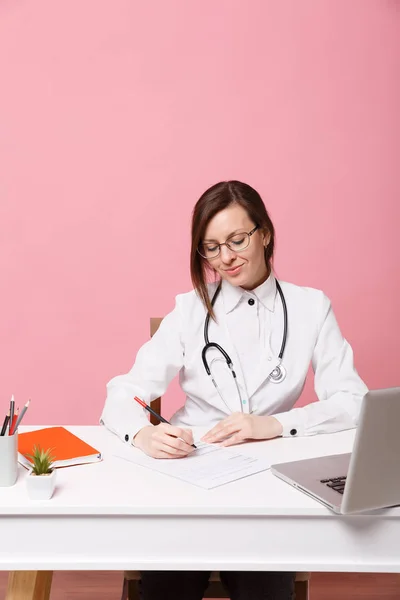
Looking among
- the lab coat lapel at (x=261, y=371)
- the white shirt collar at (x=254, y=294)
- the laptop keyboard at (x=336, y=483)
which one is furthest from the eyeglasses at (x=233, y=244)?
the laptop keyboard at (x=336, y=483)

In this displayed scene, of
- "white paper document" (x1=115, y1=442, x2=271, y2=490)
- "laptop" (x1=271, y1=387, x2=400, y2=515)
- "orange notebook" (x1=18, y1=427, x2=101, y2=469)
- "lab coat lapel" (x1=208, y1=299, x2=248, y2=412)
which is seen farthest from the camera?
"lab coat lapel" (x1=208, y1=299, x2=248, y2=412)

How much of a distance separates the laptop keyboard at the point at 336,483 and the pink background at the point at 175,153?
68.2 inches

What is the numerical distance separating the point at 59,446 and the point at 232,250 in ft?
2.43

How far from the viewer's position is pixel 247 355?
184 centimetres

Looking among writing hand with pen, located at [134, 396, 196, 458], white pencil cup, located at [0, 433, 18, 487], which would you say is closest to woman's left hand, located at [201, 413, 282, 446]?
writing hand with pen, located at [134, 396, 196, 458]

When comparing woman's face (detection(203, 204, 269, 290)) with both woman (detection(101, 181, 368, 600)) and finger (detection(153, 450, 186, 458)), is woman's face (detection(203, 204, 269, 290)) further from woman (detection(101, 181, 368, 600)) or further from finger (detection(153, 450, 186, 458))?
finger (detection(153, 450, 186, 458))

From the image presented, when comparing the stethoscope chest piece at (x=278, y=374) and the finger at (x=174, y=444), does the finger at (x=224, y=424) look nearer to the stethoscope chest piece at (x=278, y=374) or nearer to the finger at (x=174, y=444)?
the finger at (x=174, y=444)

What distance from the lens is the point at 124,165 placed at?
2889 mm

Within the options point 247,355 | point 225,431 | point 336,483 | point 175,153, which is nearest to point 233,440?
point 225,431

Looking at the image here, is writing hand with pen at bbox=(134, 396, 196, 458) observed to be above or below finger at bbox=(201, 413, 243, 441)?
below

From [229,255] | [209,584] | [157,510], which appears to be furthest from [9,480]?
[229,255]

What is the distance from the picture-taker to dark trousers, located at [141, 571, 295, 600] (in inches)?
55.1

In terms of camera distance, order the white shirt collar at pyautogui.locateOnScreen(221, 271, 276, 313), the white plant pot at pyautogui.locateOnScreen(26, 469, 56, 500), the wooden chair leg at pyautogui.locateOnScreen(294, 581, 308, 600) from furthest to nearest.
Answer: the white shirt collar at pyautogui.locateOnScreen(221, 271, 276, 313), the wooden chair leg at pyautogui.locateOnScreen(294, 581, 308, 600), the white plant pot at pyautogui.locateOnScreen(26, 469, 56, 500)

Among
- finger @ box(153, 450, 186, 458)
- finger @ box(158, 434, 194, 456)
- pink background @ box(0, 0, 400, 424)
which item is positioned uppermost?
pink background @ box(0, 0, 400, 424)
